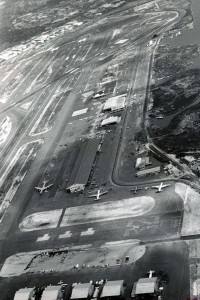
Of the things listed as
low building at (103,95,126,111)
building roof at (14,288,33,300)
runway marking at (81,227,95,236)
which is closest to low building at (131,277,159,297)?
runway marking at (81,227,95,236)

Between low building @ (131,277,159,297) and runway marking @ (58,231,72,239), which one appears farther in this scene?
runway marking @ (58,231,72,239)

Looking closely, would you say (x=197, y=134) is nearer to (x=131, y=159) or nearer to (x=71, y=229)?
(x=131, y=159)

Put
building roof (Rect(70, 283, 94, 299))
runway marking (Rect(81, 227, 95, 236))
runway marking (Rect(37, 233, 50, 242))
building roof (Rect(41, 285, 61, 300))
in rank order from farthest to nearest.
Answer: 1. runway marking (Rect(37, 233, 50, 242))
2. runway marking (Rect(81, 227, 95, 236))
3. building roof (Rect(41, 285, 61, 300))
4. building roof (Rect(70, 283, 94, 299))

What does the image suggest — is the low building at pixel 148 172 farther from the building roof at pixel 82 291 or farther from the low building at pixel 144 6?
the low building at pixel 144 6

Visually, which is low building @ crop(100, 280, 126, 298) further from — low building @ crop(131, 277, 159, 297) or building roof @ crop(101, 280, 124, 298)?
low building @ crop(131, 277, 159, 297)

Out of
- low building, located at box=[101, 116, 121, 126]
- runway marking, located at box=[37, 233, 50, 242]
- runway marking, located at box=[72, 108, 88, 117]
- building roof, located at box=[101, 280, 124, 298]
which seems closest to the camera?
building roof, located at box=[101, 280, 124, 298]

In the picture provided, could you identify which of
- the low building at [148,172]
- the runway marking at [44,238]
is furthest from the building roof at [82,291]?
the low building at [148,172]

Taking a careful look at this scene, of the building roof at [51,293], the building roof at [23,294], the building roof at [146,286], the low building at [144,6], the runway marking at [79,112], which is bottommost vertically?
the building roof at [146,286]
